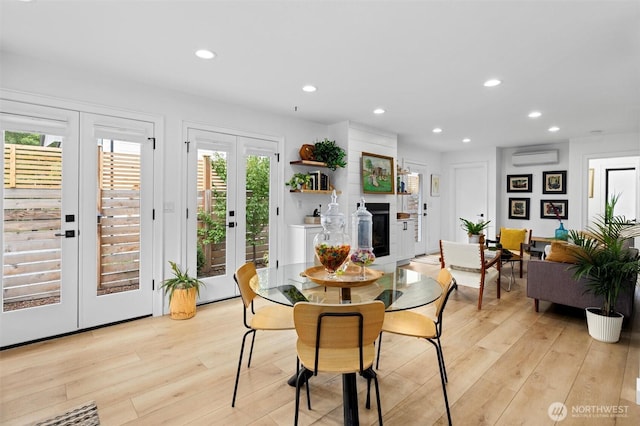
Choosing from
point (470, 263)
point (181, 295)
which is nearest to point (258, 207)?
point (181, 295)

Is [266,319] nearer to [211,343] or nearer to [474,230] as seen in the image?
[211,343]

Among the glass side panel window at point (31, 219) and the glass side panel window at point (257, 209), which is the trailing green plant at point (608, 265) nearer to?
the glass side panel window at point (257, 209)

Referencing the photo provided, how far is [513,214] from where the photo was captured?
7.50m

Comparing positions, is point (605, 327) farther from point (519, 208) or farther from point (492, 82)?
point (519, 208)

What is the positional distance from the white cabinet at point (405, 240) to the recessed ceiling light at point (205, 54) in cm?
442

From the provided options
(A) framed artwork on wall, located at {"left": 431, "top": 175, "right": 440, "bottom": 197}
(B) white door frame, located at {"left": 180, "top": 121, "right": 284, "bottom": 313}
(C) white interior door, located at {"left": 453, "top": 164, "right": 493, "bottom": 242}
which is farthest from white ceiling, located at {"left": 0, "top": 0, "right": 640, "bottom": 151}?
(A) framed artwork on wall, located at {"left": 431, "top": 175, "right": 440, "bottom": 197}

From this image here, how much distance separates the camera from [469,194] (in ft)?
25.9


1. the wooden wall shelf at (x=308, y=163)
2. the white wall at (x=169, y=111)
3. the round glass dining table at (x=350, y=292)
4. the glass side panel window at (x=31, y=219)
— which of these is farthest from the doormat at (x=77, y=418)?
the wooden wall shelf at (x=308, y=163)

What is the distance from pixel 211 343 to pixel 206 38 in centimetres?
251

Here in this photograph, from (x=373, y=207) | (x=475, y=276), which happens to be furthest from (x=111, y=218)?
(x=475, y=276)

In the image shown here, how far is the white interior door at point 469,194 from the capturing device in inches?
301

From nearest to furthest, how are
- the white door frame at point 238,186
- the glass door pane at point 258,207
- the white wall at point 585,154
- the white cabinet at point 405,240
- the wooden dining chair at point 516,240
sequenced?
the white door frame at point 238,186 < the glass door pane at point 258,207 < the wooden dining chair at point 516,240 < the white wall at point 585,154 < the white cabinet at point 405,240

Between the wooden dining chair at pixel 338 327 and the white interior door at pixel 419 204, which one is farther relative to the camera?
the white interior door at pixel 419 204

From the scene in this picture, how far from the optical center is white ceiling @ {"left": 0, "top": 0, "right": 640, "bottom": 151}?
2.18 m
